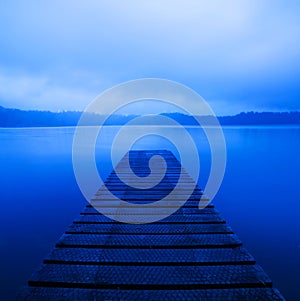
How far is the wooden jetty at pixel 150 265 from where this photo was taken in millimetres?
2312

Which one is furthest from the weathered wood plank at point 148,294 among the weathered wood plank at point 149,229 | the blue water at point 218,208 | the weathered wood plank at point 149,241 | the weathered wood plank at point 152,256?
the blue water at point 218,208

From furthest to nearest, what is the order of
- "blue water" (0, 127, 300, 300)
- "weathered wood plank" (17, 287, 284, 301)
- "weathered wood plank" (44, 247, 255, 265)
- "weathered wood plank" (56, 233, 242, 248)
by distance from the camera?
1. "blue water" (0, 127, 300, 300)
2. "weathered wood plank" (56, 233, 242, 248)
3. "weathered wood plank" (44, 247, 255, 265)
4. "weathered wood plank" (17, 287, 284, 301)

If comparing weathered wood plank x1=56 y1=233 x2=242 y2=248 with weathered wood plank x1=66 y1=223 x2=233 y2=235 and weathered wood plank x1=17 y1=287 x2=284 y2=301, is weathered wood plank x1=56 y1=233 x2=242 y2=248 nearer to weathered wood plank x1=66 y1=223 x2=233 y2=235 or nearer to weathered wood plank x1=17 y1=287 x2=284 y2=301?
weathered wood plank x1=66 y1=223 x2=233 y2=235

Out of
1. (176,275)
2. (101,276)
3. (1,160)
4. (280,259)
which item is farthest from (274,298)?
(1,160)

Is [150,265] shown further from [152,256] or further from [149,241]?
[149,241]

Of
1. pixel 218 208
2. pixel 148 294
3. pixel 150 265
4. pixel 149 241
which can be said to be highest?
pixel 218 208

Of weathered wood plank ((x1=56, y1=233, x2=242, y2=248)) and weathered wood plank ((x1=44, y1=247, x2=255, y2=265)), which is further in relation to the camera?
weathered wood plank ((x1=56, y1=233, x2=242, y2=248))

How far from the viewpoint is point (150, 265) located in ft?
9.05

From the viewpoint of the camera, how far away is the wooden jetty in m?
2.31

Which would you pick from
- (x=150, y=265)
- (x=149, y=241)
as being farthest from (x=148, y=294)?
(x=149, y=241)

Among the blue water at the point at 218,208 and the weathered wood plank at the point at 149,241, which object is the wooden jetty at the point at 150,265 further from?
the blue water at the point at 218,208

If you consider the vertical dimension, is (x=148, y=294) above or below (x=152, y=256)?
below

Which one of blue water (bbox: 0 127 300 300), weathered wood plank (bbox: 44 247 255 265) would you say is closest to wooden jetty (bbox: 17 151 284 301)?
weathered wood plank (bbox: 44 247 255 265)

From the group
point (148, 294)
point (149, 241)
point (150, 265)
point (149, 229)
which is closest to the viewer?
point (148, 294)
